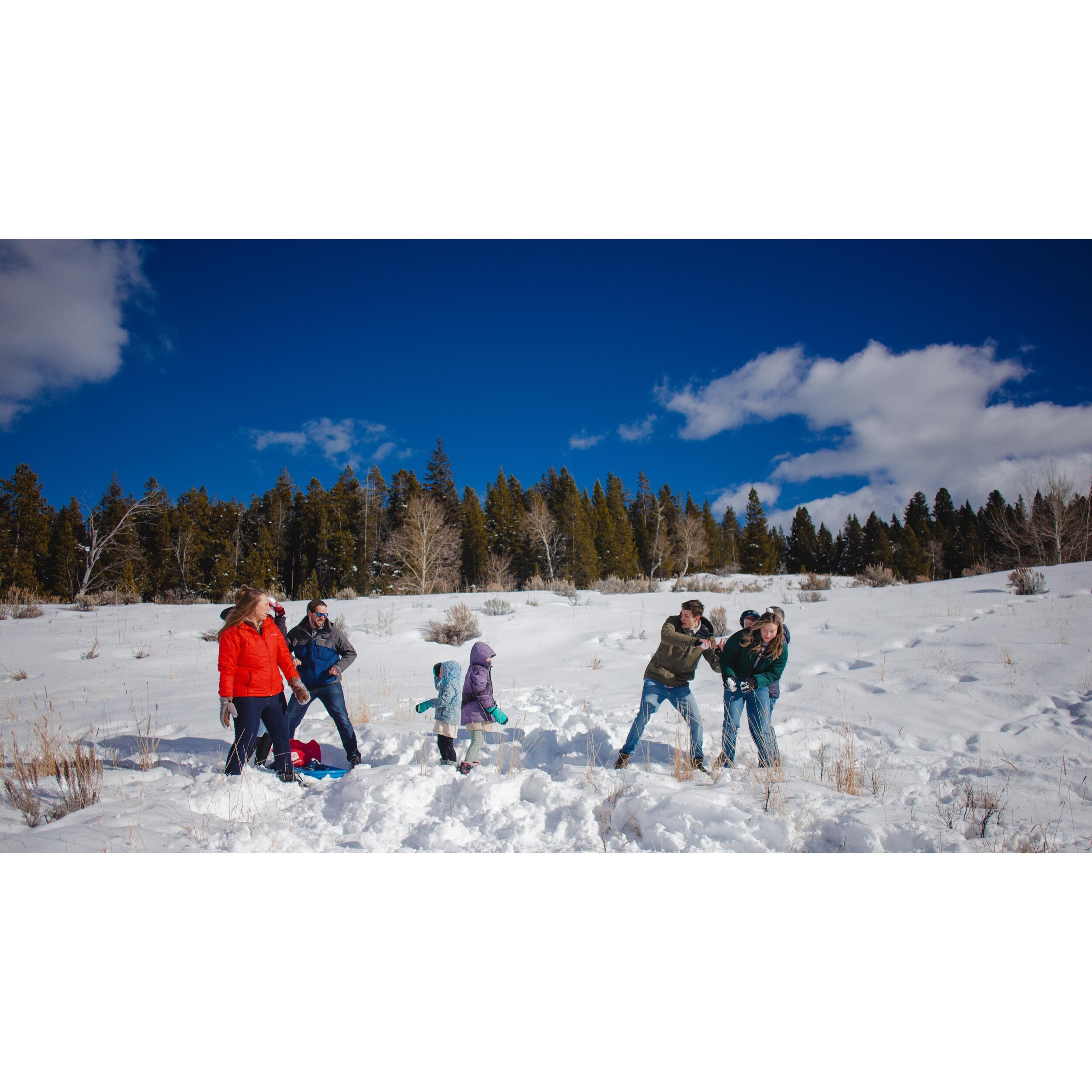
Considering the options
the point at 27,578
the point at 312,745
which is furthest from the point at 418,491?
the point at 312,745

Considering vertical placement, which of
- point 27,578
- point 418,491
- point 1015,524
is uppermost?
point 418,491

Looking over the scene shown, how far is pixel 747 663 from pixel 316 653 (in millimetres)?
4290

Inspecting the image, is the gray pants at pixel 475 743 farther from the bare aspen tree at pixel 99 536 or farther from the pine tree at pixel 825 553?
the pine tree at pixel 825 553

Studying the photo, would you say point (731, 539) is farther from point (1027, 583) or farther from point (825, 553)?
point (1027, 583)

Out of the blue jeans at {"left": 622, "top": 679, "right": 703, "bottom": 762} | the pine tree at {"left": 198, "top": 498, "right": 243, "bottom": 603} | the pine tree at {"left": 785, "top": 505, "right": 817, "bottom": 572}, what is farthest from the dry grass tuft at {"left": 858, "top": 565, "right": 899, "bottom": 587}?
the pine tree at {"left": 785, "top": 505, "right": 817, "bottom": 572}

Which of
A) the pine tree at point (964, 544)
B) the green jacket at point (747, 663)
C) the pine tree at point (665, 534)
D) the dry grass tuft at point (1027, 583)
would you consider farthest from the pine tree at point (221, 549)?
the pine tree at point (964, 544)

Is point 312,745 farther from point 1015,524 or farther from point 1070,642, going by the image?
point 1015,524

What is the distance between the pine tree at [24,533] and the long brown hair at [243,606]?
11.8 meters

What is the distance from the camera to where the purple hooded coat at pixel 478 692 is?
15.1 ft

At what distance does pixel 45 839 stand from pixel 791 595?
41.8 feet

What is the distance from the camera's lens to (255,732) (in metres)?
4.14

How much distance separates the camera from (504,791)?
367 cm

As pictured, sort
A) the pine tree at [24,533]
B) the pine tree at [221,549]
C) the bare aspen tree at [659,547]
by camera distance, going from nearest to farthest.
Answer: the pine tree at [24,533], the pine tree at [221,549], the bare aspen tree at [659,547]

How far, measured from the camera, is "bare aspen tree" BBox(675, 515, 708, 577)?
46.0 metres
